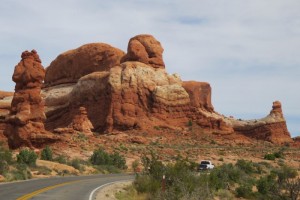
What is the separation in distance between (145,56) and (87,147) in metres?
31.1

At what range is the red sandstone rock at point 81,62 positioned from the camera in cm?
9831

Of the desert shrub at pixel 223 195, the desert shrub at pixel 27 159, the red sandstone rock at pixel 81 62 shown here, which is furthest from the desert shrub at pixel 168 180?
the red sandstone rock at pixel 81 62

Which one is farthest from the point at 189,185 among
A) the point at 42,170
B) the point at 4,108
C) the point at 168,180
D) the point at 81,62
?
the point at 81,62

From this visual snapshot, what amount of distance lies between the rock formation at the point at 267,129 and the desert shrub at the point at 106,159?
142ft

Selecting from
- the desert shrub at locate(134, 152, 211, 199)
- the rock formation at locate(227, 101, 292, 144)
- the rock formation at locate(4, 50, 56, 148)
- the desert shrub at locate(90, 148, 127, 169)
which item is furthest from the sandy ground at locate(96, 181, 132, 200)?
the rock formation at locate(227, 101, 292, 144)

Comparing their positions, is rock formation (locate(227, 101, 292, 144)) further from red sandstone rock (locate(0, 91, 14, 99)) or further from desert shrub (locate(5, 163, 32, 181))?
desert shrub (locate(5, 163, 32, 181))

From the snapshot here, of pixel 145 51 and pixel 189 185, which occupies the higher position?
pixel 145 51

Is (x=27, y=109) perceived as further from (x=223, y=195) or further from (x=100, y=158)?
(x=223, y=195)

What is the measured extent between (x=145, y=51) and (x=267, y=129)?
29.6m

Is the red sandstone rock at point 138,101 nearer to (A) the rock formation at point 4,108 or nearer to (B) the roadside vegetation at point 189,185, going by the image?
(A) the rock formation at point 4,108

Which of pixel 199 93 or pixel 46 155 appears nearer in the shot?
pixel 46 155

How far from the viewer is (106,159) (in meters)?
50.8

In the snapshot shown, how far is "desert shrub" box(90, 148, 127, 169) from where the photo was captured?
164 feet

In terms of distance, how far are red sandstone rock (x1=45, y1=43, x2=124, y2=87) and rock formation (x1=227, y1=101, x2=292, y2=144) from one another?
97.0ft
